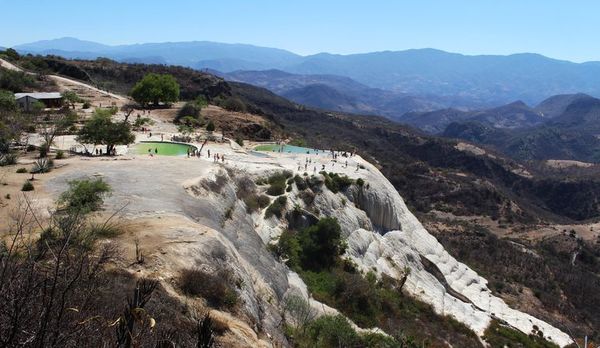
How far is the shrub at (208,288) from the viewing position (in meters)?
15.0

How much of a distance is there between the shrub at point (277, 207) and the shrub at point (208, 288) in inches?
643

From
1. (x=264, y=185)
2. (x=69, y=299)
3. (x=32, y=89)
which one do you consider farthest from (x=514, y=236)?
(x=69, y=299)

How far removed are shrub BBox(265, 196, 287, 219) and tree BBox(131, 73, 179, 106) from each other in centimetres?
3826

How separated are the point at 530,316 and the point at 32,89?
67037mm

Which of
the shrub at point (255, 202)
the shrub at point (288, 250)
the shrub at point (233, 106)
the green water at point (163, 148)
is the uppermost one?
the shrub at point (233, 106)

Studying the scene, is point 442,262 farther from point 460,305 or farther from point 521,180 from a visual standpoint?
point 521,180

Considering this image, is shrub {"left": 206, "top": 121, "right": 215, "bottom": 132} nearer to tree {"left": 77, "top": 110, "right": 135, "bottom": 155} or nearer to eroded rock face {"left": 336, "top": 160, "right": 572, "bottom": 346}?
tree {"left": 77, "top": 110, "right": 135, "bottom": 155}

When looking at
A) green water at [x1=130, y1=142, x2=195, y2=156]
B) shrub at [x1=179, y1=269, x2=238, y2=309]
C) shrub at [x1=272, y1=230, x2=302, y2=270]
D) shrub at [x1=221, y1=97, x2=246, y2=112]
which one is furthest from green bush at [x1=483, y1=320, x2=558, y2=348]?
shrub at [x1=221, y1=97, x2=246, y2=112]

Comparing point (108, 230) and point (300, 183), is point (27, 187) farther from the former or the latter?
point (300, 183)

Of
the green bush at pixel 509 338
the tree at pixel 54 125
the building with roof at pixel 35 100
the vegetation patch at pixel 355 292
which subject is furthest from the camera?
the building with roof at pixel 35 100

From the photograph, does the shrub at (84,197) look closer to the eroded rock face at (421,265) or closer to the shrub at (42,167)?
the shrub at (42,167)

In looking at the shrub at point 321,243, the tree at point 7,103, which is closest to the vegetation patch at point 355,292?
the shrub at point 321,243

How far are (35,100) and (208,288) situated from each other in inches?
1889

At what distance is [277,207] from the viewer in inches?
1316
